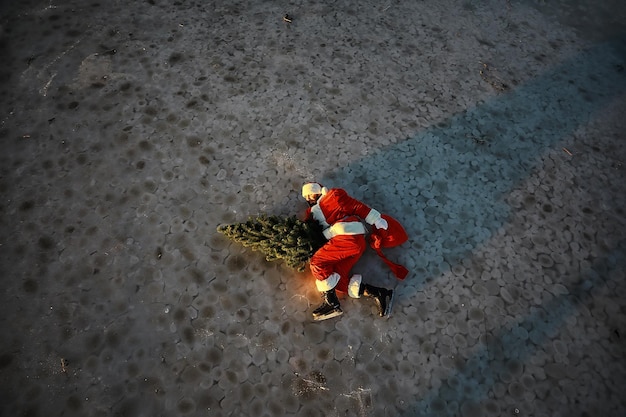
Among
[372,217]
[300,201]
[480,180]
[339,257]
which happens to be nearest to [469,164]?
[480,180]

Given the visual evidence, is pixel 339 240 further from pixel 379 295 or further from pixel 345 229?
pixel 379 295

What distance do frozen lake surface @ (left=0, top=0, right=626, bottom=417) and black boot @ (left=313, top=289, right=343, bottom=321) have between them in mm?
155

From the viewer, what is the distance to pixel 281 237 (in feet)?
14.7

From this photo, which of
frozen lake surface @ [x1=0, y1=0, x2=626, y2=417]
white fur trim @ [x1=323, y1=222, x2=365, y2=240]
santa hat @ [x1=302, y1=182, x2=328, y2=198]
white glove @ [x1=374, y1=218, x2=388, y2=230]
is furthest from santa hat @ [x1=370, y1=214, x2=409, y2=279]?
santa hat @ [x1=302, y1=182, x2=328, y2=198]

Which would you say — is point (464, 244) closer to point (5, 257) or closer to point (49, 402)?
point (49, 402)

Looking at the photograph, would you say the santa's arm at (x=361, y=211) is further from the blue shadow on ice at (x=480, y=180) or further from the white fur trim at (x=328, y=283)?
the white fur trim at (x=328, y=283)

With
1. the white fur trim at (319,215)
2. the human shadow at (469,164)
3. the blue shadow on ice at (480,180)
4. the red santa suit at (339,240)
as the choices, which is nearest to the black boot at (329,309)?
the red santa suit at (339,240)

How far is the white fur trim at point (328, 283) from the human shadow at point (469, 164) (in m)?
1.03

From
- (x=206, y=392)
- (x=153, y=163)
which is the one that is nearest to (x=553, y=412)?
(x=206, y=392)

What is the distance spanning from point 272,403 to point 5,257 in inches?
138

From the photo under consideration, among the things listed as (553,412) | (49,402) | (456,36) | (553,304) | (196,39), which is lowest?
(49,402)

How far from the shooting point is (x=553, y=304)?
4.66 meters

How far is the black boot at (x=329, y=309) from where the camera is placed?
14.3ft

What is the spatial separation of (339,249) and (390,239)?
2.26ft
